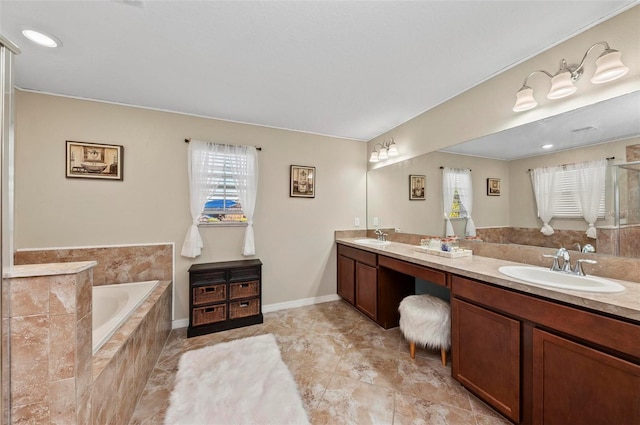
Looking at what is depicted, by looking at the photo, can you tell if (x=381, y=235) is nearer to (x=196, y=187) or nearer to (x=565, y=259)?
(x=565, y=259)

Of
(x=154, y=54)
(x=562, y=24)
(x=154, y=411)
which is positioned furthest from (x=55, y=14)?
(x=562, y=24)

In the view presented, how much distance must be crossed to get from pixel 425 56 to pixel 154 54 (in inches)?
78.8

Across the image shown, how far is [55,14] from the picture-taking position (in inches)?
54.4

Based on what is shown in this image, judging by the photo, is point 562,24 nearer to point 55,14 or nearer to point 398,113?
point 398,113

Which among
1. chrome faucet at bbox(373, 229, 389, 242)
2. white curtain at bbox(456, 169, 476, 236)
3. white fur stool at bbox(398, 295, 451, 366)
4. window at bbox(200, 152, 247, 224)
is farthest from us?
chrome faucet at bbox(373, 229, 389, 242)

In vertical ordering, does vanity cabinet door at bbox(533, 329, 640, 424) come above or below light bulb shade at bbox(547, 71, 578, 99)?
below

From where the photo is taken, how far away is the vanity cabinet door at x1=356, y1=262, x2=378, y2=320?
263cm

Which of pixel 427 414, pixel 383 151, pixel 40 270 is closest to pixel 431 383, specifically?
pixel 427 414

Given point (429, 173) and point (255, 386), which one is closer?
point (255, 386)

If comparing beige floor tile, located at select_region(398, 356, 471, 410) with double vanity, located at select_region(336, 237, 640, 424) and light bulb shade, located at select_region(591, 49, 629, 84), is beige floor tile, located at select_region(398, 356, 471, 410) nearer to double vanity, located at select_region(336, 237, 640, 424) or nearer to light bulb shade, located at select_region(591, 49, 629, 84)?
double vanity, located at select_region(336, 237, 640, 424)

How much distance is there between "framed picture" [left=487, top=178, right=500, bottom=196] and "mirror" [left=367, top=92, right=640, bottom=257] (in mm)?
27

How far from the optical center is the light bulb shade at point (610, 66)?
123cm

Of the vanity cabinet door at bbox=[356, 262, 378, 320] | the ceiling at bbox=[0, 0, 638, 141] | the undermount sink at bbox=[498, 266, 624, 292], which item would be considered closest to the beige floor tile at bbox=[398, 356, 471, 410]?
the vanity cabinet door at bbox=[356, 262, 378, 320]

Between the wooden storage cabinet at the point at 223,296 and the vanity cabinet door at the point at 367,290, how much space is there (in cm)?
122
